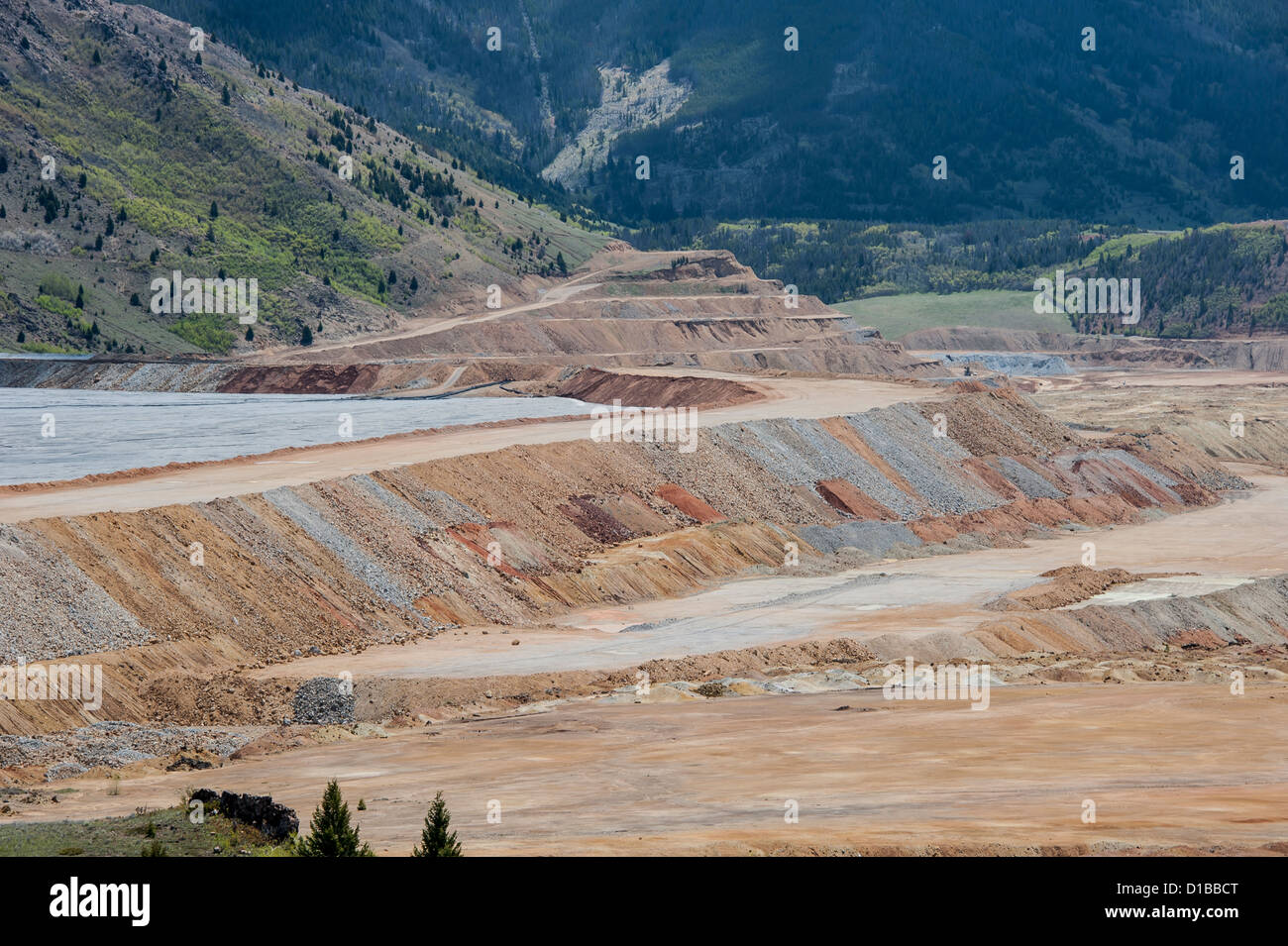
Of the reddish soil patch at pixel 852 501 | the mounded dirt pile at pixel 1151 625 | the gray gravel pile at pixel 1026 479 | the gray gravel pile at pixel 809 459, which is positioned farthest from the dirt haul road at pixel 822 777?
the gray gravel pile at pixel 1026 479

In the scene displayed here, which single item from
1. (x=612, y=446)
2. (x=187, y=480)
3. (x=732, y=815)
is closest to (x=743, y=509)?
(x=612, y=446)

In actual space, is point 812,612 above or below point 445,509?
below

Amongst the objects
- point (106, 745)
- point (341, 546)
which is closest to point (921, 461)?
point (341, 546)

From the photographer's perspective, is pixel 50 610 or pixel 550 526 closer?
pixel 50 610

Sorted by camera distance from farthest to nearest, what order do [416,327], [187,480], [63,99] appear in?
[63,99] → [416,327] → [187,480]

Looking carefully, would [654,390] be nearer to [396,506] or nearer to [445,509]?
[445,509]
